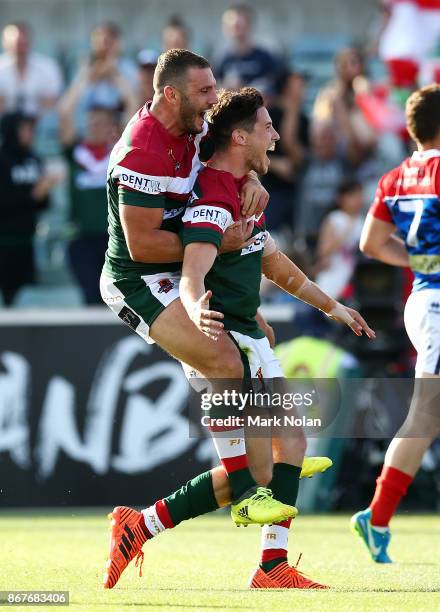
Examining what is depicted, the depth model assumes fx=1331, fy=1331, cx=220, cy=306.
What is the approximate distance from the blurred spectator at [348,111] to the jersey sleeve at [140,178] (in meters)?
7.97

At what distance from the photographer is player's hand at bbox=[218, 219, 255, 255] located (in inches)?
247

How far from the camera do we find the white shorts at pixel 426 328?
7.31 metres

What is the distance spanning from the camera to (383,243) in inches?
307

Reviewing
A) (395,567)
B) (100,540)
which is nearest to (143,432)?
(100,540)

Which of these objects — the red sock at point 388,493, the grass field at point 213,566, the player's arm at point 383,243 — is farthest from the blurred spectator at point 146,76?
the red sock at point 388,493

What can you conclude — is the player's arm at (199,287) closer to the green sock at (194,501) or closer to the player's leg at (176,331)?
the player's leg at (176,331)

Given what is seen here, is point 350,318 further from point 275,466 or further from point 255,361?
point 275,466

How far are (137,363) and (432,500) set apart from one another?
2.72m

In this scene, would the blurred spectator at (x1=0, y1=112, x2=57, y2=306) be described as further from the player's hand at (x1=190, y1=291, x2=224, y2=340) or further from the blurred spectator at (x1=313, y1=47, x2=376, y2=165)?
the player's hand at (x1=190, y1=291, x2=224, y2=340)

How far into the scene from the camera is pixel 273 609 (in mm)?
5367

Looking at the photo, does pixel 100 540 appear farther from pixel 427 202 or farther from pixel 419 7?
pixel 419 7

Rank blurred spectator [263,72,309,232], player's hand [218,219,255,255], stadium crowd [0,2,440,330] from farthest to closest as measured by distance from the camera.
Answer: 1. blurred spectator [263,72,309,232]
2. stadium crowd [0,2,440,330]
3. player's hand [218,219,255,255]

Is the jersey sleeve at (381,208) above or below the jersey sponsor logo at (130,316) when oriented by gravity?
above

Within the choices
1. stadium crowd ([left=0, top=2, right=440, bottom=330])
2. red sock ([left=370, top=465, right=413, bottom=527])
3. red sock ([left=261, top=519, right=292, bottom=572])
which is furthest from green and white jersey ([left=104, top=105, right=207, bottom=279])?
stadium crowd ([left=0, top=2, right=440, bottom=330])
